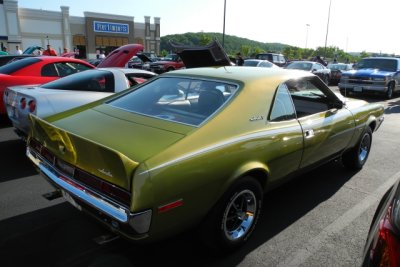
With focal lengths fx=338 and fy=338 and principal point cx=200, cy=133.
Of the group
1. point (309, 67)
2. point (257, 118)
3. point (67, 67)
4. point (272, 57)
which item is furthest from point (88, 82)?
point (272, 57)

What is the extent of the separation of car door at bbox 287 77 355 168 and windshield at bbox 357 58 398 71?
11345 mm

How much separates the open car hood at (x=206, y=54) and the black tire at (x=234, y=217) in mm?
4117

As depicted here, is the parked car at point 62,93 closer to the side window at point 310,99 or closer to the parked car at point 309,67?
the side window at point 310,99

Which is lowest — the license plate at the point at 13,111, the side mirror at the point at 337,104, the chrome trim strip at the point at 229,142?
the license plate at the point at 13,111

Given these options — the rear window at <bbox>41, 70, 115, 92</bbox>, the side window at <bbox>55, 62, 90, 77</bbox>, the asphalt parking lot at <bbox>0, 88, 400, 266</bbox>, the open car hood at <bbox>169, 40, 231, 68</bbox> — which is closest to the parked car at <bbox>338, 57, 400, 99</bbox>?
the open car hood at <bbox>169, 40, 231, 68</bbox>

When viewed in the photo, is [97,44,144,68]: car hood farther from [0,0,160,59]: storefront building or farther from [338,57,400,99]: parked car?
[0,0,160,59]: storefront building

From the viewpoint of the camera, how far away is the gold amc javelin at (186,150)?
2191 mm

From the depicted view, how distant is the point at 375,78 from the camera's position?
512 inches

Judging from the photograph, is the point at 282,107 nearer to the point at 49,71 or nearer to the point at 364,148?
the point at 364,148

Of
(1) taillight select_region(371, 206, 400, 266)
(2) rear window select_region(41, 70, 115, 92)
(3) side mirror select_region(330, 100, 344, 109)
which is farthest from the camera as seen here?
(2) rear window select_region(41, 70, 115, 92)

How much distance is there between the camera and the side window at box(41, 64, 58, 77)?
6930mm

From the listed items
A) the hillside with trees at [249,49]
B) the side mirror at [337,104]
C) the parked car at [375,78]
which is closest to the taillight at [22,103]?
the side mirror at [337,104]

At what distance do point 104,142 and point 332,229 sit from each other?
2.37m

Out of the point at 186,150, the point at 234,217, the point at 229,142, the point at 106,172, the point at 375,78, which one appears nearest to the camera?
the point at 106,172
